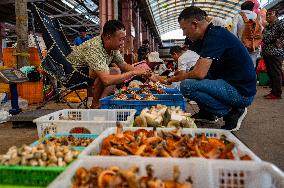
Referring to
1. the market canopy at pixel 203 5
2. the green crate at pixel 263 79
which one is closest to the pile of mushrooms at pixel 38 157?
the green crate at pixel 263 79

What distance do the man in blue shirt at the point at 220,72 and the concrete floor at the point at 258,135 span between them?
1.16 feet

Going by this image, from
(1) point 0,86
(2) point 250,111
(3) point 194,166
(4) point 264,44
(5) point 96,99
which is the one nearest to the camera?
(3) point 194,166

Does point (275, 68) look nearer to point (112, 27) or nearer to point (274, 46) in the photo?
point (274, 46)

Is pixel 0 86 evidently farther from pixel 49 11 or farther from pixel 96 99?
pixel 49 11

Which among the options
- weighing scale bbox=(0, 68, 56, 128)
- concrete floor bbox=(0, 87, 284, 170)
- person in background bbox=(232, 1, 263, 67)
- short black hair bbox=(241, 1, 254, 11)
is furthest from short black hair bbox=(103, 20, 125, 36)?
short black hair bbox=(241, 1, 254, 11)

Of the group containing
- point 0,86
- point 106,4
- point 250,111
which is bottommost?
point 250,111

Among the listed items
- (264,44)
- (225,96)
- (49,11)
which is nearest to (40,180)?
(225,96)

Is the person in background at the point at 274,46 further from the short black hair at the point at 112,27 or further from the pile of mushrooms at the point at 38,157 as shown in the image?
the pile of mushrooms at the point at 38,157

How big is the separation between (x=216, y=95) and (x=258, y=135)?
786mm

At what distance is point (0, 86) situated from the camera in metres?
7.25

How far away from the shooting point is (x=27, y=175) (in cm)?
155

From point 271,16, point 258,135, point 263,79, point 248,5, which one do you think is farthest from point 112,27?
point 263,79

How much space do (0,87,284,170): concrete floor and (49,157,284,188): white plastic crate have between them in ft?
4.59

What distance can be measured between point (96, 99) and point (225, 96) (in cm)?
214
